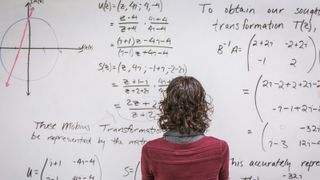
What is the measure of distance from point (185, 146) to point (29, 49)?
3.33ft

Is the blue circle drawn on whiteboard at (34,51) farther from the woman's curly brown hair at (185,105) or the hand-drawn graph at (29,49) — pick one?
the woman's curly brown hair at (185,105)

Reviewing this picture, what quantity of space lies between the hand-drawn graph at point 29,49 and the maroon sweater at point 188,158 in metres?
0.79

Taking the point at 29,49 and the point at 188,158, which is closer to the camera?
the point at 188,158

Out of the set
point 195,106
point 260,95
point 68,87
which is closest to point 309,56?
point 260,95

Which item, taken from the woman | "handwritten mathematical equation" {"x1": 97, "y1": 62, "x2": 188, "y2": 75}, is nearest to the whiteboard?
"handwritten mathematical equation" {"x1": 97, "y1": 62, "x2": 188, "y2": 75}

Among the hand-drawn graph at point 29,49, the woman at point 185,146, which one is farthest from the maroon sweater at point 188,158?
the hand-drawn graph at point 29,49

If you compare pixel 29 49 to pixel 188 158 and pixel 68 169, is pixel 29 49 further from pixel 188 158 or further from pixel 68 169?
pixel 188 158

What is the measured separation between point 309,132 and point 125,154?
3.02ft

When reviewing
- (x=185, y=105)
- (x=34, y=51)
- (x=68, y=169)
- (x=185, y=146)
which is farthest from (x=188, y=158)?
(x=34, y=51)

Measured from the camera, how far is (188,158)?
51.6 inches

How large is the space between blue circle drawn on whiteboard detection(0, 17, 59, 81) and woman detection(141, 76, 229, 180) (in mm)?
774

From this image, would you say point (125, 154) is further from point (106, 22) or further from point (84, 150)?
point (106, 22)

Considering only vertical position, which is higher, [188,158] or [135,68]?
[135,68]

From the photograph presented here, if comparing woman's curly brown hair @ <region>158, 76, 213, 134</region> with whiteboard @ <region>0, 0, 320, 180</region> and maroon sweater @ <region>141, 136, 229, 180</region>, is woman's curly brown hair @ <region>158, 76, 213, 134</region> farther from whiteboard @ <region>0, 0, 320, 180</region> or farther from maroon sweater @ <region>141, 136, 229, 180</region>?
whiteboard @ <region>0, 0, 320, 180</region>
